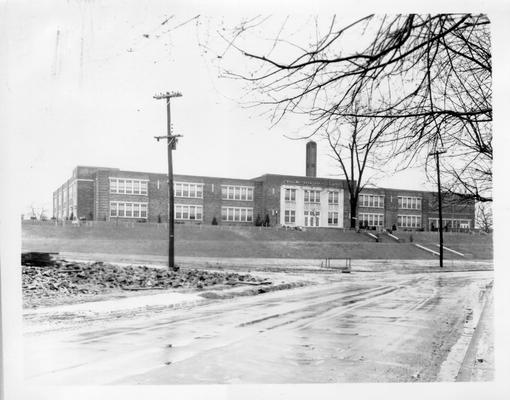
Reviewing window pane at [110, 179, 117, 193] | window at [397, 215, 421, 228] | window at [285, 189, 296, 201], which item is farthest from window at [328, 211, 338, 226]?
Result: window pane at [110, 179, 117, 193]

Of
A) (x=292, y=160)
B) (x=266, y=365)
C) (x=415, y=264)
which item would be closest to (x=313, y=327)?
(x=266, y=365)

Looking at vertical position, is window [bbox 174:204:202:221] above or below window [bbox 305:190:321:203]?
below

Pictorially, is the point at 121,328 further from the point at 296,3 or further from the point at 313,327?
the point at 296,3

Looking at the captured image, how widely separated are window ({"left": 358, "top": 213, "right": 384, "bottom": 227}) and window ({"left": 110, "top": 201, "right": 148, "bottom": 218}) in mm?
2819

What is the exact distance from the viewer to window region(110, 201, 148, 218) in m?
6.53

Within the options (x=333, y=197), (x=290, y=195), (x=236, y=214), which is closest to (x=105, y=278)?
(x=236, y=214)

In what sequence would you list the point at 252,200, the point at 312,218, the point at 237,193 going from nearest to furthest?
the point at 252,200 < the point at 237,193 < the point at 312,218

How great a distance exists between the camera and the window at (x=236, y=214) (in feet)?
22.9

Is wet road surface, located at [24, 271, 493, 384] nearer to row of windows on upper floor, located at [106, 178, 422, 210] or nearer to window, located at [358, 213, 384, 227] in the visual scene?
window, located at [358, 213, 384, 227]

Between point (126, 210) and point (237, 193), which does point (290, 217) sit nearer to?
point (237, 193)

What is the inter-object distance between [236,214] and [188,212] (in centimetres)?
82

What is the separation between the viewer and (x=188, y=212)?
21.3 feet

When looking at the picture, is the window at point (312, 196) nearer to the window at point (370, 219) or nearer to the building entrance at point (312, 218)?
the building entrance at point (312, 218)

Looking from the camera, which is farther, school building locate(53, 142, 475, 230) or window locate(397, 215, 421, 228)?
window locate(397, 215, 421, 228)
